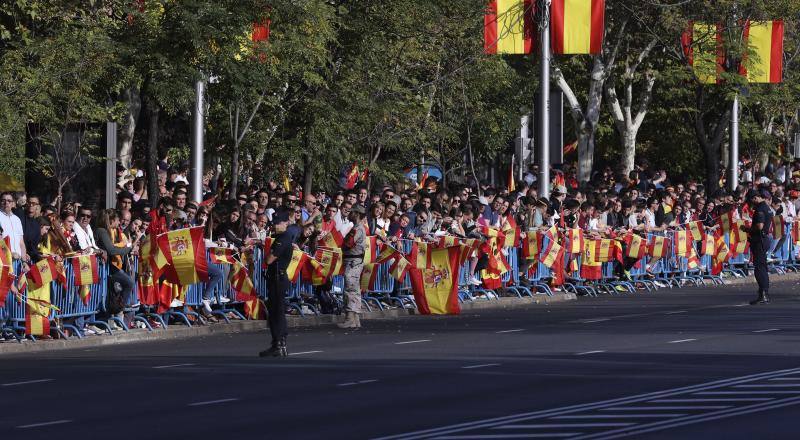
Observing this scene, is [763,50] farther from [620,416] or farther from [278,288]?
[620,416]

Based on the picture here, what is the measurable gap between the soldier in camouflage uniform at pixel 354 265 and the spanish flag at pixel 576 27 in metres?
9.35

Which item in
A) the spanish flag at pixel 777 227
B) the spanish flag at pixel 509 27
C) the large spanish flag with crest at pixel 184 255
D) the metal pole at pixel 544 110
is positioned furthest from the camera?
the spanish flag at pixel 777 227

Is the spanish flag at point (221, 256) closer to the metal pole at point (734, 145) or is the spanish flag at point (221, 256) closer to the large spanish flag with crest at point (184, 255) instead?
the large spanish flag with crest at point (184, 255)

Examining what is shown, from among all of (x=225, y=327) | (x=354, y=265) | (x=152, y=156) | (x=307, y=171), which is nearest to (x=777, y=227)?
(x=307, y=171)

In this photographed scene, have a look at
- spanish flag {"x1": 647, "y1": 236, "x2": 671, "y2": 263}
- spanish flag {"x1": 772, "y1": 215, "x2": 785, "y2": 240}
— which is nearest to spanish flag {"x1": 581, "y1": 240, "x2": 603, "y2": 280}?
spanish flag {"x1": 647, "y1": 236, "x2": 671, "y2": 263}

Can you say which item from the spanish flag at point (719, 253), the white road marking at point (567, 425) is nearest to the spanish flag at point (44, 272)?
the white road marking at point (567, 425)

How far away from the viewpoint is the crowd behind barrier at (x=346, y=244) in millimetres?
21078

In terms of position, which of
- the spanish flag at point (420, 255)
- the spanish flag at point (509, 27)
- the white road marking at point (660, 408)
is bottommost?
the white road marking at point (660, 408)

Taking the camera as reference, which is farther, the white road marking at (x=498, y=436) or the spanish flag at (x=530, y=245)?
the spanish flag at (x=530, y=245)

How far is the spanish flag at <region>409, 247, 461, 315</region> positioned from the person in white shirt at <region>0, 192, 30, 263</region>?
7136mm

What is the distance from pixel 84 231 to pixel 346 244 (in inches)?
149

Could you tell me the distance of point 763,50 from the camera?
40.9 meters

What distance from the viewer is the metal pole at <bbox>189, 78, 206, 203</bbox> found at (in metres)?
25.2

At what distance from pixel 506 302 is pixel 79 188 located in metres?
7.96
